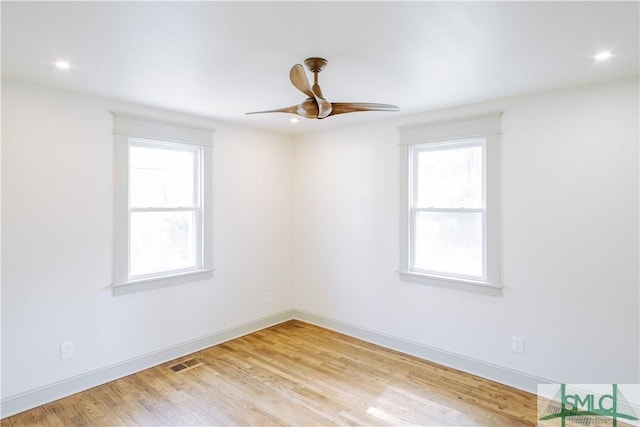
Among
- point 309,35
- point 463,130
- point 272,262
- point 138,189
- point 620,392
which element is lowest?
point 620,392

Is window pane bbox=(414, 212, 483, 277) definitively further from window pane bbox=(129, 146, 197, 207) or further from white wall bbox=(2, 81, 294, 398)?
window pane bbox=(129, 146, 197, 207)

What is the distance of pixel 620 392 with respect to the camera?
8.54 feet

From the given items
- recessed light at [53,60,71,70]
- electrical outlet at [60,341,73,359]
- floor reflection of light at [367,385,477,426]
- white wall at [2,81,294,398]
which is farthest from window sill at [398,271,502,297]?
recessed light at [53,60,71,70]

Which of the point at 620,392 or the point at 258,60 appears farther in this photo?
the point at 620,392

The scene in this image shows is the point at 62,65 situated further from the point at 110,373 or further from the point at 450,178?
the point at 450,178

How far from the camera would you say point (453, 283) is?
11.2ft

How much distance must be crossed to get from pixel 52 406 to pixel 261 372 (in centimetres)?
163

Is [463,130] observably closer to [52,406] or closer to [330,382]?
[330,382]

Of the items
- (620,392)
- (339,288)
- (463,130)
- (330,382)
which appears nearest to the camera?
(620,392)

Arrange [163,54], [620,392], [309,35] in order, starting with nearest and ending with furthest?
[309,35] → [163,54] → [620,392]

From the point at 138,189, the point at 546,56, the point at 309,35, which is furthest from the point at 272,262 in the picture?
the point at 546,56

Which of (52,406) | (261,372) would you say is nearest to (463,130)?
(261,372)

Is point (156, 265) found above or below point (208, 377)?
above

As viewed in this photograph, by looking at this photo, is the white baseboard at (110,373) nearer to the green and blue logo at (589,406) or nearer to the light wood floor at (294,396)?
the light wood floor at (294,396)
